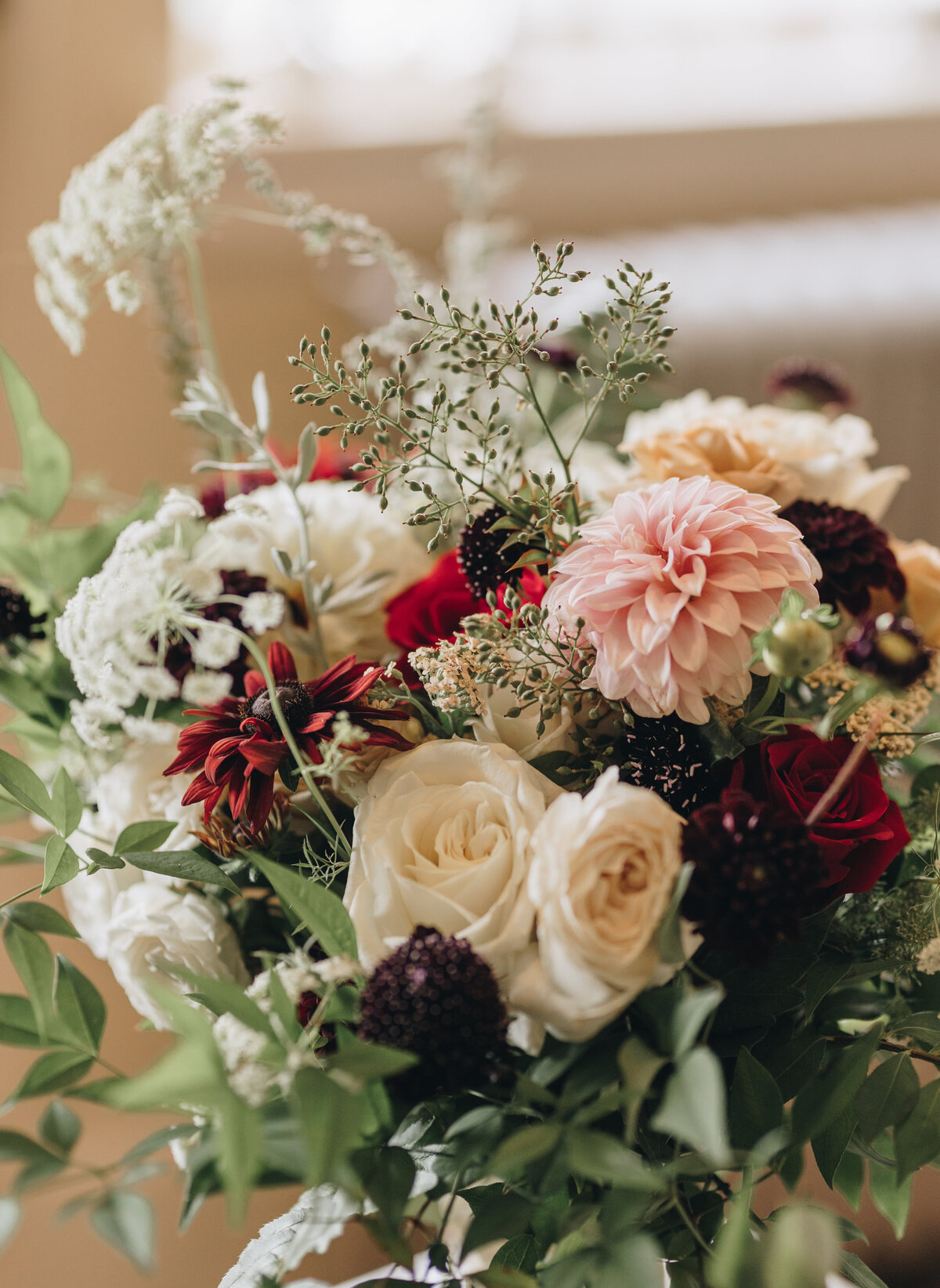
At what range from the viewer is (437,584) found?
48 cm

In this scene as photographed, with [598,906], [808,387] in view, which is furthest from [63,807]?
[808,387]

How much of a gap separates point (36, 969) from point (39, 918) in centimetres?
5

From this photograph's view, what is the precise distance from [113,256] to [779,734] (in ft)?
1.47

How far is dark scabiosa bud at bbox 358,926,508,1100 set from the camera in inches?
12.1

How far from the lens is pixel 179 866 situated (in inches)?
15.8

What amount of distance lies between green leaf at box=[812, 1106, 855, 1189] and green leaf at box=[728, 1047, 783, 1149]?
4 cm

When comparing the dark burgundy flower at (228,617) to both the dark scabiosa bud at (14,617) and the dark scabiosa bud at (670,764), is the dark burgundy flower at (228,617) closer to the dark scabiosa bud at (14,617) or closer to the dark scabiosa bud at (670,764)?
the dark scabiosa bud at (14,617)

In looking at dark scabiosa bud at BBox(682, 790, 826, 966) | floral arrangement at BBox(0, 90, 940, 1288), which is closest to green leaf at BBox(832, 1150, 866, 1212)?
floral arrangement at BBox(0, 90, 940, 1288)

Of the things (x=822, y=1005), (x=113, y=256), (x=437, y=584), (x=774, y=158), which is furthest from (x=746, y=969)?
(x=774, y=158)

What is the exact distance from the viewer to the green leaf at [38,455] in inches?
20.9

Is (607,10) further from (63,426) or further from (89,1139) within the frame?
(89,1139)

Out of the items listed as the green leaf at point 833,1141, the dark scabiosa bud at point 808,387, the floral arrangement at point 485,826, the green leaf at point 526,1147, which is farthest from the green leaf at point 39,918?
the dark scabiosa bud at point 808,387

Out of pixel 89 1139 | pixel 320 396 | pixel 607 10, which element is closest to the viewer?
pixel 320 396

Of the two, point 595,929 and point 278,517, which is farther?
point 278,517
